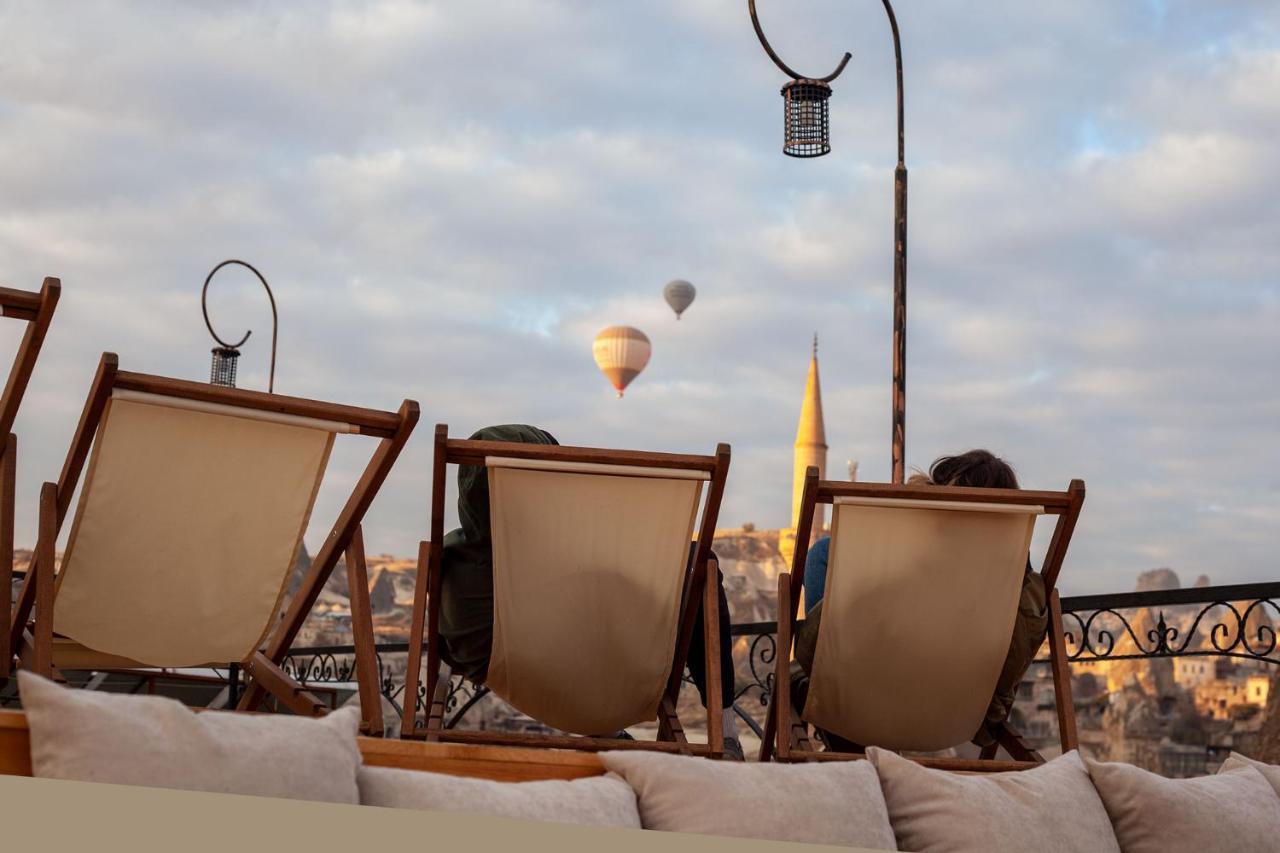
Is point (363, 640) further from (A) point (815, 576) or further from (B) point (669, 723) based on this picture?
(A) point (815, 576)

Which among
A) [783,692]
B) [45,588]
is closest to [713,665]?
[783,692]

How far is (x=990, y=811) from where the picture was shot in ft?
5.72

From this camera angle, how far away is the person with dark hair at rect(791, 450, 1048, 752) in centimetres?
279

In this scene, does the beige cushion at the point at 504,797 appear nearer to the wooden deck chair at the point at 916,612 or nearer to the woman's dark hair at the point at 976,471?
the wooden deck chair at the point at 916,612

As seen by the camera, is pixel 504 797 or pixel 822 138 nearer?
pixel 504 797

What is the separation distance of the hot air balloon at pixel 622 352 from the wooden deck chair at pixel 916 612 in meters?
33.3

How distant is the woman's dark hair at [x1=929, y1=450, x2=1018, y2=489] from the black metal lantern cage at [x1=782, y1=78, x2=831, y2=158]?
145 inches

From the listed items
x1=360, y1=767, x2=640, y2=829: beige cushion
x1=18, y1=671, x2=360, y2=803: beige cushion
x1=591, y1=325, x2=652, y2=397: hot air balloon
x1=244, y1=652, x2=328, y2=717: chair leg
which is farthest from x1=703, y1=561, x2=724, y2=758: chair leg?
x1=591, y1=325, x2=652, y2=397: hot air balloon

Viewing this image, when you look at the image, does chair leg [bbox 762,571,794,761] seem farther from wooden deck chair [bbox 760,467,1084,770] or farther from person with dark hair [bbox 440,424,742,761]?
person with dark hair [bbox 440,424,742,761]

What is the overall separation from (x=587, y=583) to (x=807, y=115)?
4370mm

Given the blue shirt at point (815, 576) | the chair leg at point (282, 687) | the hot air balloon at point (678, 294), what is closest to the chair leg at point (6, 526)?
the chair leg at point (282, 687)

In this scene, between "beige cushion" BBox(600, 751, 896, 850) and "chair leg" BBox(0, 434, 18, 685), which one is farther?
"chair leg" BBox(0, 434, 18, 685)

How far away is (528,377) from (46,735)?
53207mm

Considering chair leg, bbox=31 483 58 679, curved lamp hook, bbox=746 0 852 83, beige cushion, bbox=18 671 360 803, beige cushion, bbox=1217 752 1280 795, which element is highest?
curved lamp hook, bbox=746 0 852 83
